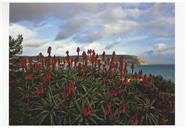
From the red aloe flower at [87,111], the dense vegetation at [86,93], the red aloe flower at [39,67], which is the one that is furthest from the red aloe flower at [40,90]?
the red aloe flower at [87,111]

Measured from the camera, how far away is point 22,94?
8.14 feet

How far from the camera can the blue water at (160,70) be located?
2477 mm

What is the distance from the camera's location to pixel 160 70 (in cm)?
248

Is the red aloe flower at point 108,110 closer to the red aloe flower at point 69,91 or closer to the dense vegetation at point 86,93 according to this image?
the dense vegetation at point 86,93

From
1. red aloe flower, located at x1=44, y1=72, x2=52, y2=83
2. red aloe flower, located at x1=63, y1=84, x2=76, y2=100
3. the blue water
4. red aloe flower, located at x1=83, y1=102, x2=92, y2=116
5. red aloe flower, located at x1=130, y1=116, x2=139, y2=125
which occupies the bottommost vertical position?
red aloe flower, located at x1=130, y1=116, x2=139, y2=125

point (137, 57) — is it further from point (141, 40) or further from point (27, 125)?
point (27, 125)

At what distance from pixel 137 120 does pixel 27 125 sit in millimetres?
767

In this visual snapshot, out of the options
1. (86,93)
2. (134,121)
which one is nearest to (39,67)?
(86,93)

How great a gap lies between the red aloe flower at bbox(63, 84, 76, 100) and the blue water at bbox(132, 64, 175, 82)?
0.46 m

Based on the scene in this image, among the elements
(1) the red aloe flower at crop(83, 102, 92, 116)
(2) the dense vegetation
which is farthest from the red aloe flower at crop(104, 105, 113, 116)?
(1) the red aloe flower at crop(83, 102, 92, 116)

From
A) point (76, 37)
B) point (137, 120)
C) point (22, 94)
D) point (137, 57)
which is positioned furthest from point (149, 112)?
point (22, 94)

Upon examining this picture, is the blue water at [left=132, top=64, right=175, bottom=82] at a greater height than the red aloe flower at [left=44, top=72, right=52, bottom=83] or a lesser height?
greater

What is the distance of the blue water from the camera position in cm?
248

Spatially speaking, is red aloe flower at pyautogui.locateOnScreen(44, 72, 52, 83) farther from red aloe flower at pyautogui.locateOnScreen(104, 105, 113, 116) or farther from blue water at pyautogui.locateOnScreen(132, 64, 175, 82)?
blue water at pyautogui.locateOnScreen(132, 64, 175, 82)
